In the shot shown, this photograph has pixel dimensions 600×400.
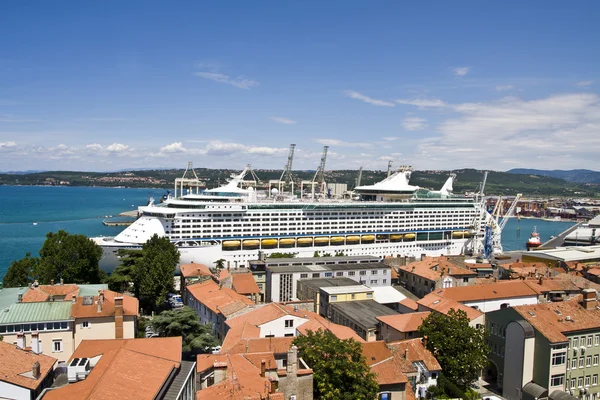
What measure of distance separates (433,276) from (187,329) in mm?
19735

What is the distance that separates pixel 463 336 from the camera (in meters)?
20.6

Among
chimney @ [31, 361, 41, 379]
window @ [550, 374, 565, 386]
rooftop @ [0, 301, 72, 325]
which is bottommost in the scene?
window @ [550, 374, 565, 386]

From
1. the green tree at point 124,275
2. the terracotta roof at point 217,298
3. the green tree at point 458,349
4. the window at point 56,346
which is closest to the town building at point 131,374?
the window at point 56,346

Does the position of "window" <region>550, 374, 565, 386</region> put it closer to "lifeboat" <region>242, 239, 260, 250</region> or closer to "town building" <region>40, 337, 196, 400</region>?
"town building" <region>40, 337, 196, 400</region>

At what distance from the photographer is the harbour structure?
165ft

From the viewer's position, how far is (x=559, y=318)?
2297cm

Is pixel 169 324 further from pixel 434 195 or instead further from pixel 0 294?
pixel 434 195

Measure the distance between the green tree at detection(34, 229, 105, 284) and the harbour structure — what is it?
14225 mm

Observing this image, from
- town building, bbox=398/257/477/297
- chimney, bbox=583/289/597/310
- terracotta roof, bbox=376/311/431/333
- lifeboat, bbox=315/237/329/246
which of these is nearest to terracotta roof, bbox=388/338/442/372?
terracotta roof, bbox=376/311/431/333

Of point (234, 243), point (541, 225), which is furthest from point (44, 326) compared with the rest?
point (541, 225)

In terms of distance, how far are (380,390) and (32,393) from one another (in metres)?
10.8

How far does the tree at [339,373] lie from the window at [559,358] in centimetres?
988

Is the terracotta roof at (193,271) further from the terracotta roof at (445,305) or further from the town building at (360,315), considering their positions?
the terracotta roof at (445,305)

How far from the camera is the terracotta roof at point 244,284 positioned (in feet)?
102
